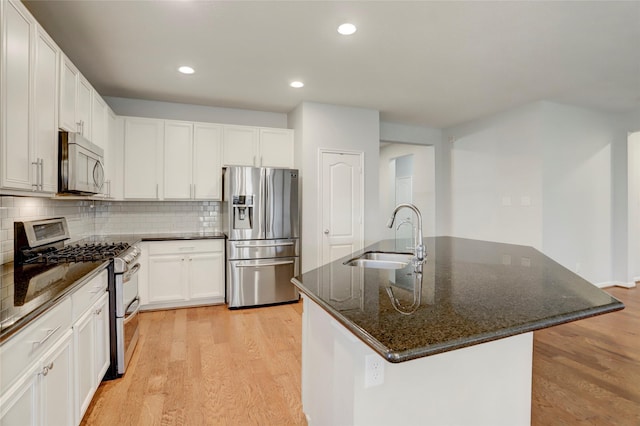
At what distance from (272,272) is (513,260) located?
2.77 metres

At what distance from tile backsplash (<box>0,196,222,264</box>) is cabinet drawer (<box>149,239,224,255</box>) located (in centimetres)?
54

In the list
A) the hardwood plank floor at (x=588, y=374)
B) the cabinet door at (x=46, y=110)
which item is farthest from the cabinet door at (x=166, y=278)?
the hardwood plank floor at (x=588, y=374)

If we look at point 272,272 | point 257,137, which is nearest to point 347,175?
point 257,137

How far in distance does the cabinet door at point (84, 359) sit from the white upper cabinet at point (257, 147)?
8.91 ft

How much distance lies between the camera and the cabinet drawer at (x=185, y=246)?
3.88 meters

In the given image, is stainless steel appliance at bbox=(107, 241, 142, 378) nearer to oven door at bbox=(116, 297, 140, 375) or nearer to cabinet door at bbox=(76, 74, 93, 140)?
oven door at bbox=(116, 297, 140, 375)

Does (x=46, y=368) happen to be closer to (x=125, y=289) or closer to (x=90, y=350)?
(x=90, y=350)

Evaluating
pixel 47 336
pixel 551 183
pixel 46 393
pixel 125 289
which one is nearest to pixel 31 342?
pixel 47 336

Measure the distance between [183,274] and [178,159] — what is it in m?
1.39

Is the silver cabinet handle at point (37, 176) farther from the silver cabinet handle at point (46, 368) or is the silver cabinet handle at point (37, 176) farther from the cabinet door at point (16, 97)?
the silver cabinet handle at point (46, 368)

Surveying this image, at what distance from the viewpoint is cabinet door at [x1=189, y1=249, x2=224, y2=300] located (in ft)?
13.3

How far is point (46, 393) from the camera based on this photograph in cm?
136

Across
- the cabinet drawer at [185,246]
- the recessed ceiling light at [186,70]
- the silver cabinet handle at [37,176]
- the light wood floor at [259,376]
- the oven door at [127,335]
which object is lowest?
the light wood floor at [259,376]

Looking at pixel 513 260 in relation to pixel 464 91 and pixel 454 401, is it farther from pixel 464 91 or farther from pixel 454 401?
pixel 464 91
